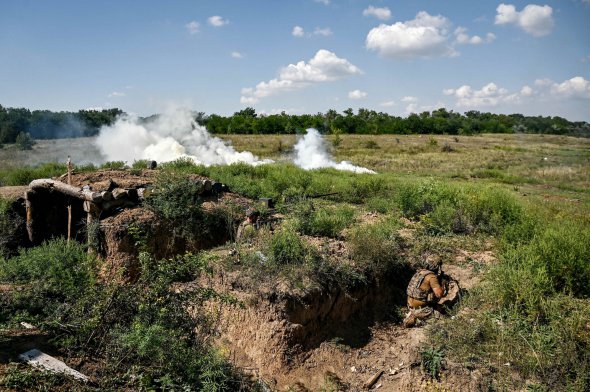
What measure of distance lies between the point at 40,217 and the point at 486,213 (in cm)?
1002

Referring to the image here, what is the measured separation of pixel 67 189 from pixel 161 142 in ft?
44.2

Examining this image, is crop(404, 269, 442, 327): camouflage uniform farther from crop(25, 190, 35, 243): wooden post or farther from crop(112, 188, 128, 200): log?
crop(25, 190, 35, 243): wooden post

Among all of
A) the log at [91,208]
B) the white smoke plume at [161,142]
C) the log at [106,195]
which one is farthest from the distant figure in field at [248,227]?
the white smoke plume at [161,142]

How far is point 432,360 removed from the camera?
5453 mm

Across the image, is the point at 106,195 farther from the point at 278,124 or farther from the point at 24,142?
the point at 278,124

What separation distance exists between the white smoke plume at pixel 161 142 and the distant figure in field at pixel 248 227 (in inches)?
495

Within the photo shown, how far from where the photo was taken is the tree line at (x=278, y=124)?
101 feet

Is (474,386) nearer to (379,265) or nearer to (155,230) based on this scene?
(379,265)

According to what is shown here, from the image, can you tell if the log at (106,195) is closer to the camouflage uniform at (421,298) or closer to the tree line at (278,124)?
the camouflage uniform at (421,298)

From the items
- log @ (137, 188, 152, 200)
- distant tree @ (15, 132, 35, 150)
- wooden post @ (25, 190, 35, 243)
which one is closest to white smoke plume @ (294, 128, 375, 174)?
log @ (137, 188, 152, 200)

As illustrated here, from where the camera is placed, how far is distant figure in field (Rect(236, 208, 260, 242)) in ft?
26.5

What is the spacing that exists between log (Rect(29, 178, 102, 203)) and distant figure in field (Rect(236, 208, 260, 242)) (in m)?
2.92

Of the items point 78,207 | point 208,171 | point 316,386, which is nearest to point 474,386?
point 316,386

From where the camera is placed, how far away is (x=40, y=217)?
955cm
